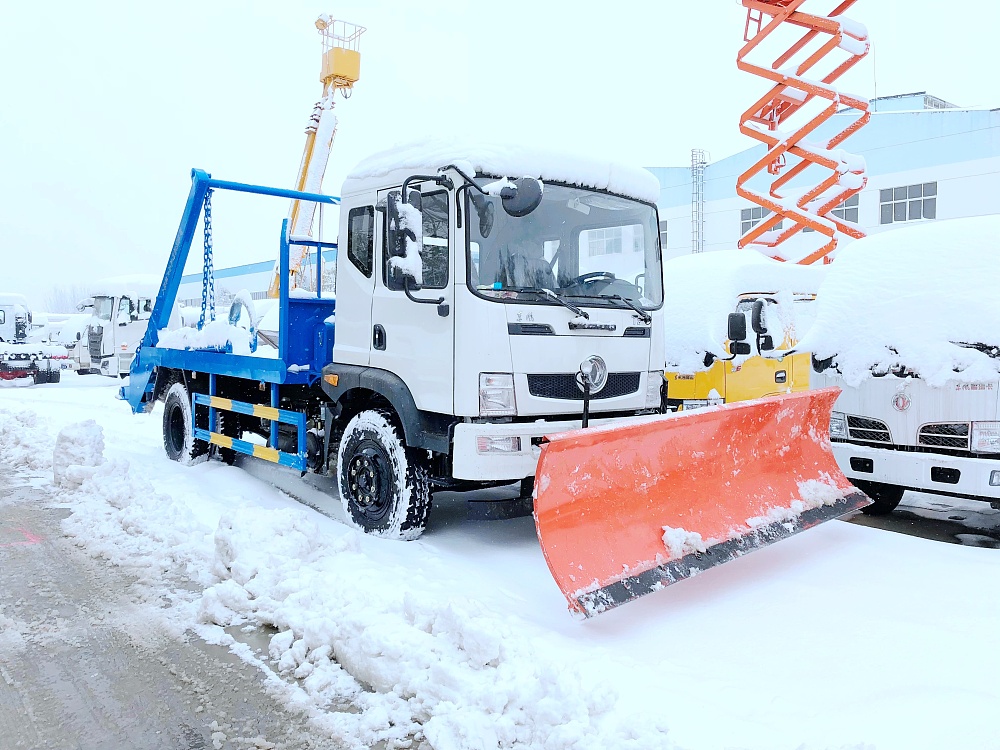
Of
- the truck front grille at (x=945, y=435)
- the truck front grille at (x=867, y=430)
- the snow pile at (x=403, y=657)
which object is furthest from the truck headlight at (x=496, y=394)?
the truck front grille at (x=945, y=435)

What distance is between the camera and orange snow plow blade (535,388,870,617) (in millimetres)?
3840

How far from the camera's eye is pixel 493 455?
4.63 m

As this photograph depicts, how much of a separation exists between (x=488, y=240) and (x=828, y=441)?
314 cm

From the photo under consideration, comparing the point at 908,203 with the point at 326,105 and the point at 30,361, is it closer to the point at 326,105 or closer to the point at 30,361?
the point at 326,105

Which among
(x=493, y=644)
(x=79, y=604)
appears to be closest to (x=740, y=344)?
(x=493, y=644)

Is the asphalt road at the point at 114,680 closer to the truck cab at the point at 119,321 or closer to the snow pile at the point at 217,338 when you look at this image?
the snow pile at the point at 217,338

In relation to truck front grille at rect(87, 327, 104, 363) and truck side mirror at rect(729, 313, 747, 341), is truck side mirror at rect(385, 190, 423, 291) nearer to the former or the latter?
truck side mirror at rect(729, 313, 747, 341)

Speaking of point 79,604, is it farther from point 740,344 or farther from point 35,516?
point 740,344

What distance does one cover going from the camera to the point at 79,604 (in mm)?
4246

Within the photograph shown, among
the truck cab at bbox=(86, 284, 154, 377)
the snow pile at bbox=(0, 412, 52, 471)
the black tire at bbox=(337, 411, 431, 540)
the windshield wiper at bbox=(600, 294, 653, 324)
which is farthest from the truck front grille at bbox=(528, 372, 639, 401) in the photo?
the truck cab at bbox=(86, 284, 154, 377)

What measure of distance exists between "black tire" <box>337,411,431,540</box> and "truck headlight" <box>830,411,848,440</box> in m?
3.26

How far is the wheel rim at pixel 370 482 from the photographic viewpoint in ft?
17.4

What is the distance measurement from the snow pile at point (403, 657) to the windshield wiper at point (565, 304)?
1.91m

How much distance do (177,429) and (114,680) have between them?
219 inches
